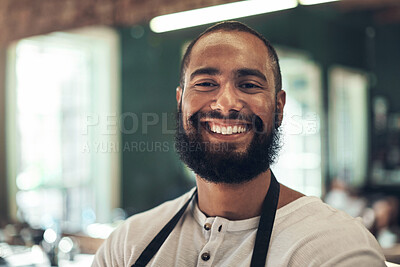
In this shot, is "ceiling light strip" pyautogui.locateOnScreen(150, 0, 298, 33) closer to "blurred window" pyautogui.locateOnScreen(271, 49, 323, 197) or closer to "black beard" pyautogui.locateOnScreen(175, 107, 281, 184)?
"black beard" pyautogui.locateOnScreen(175, 107, 281, 184)

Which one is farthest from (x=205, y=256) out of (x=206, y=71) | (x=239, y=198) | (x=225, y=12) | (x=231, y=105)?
(x=225, y=12)

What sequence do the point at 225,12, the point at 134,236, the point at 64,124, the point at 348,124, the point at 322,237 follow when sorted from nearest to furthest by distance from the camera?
the point at 322,237, the point at 134,236, the point at 225,12, the point at 64,124, the point at 348,124

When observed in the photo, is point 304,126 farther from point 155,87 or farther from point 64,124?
point 64,124

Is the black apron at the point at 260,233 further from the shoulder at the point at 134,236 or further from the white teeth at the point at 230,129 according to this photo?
the white teeth at the point at 230,129

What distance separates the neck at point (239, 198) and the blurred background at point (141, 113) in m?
1.92

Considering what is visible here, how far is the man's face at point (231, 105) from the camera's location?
4.62ft

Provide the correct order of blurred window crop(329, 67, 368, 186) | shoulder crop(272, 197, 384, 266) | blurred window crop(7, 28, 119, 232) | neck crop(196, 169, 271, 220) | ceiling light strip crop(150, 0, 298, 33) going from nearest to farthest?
shoulder crop(272, 197, 384, 266) → neck crop(196, 169, 271, 220) → ceiling light strip crop(150, 0, 298, 33) → blurred window crop(7, 28, 119, 232) → blurred window crop(329, 67, 368, 186)

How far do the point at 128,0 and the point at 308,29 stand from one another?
3.64 meters

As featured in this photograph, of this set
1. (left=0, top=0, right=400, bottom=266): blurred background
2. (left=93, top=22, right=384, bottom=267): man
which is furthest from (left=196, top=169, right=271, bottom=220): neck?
(left=0, top=0, right=400, bottom=266): blurred background

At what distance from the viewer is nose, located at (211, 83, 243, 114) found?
4.58 ft

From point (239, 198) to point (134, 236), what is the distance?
1.31 ft

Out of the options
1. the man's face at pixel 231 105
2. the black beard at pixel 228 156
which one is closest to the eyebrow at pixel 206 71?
the man's face at pixel 231 105

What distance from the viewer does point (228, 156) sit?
1.42m

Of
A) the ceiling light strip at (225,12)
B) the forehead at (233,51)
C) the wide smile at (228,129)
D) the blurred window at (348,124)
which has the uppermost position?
the ceiling light strip at (225,12)
